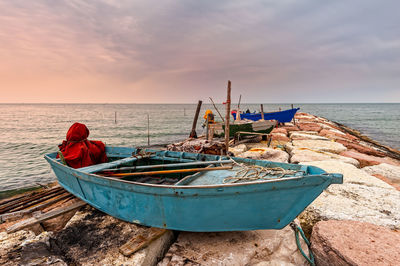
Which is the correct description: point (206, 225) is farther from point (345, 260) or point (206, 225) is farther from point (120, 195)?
point (345, 260)

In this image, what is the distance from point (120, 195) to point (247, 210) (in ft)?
8.36

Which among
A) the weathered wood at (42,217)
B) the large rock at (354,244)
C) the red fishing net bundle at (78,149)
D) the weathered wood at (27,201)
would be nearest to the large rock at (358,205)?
the large rock at (354,244)

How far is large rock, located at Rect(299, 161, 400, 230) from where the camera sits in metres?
4.03

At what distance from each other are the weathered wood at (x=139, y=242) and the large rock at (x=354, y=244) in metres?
2.86

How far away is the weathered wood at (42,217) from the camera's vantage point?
4.38m

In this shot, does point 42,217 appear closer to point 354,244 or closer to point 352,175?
point 354,244

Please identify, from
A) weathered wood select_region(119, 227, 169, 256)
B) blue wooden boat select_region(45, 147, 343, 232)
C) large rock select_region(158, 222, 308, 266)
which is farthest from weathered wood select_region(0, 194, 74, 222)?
large rock select_region(158, 222, 308, 266)

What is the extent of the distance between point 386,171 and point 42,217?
10.7 meters

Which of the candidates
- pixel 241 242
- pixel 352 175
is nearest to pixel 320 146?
pixel 352 175

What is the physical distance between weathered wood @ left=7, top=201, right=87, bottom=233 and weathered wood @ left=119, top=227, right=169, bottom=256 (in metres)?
2.51

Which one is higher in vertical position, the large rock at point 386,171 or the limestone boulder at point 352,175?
the limestone boulder at point 352,175

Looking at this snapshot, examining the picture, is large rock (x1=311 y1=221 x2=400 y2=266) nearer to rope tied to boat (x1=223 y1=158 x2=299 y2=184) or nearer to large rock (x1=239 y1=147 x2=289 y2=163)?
rope tied to boat (x1=223 y1=158 x2=299 y2=184)

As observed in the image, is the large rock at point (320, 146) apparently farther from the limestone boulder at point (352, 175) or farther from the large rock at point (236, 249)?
the large rock at point (236, 249)

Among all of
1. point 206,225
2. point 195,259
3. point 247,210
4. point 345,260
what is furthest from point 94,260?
point 345,260
